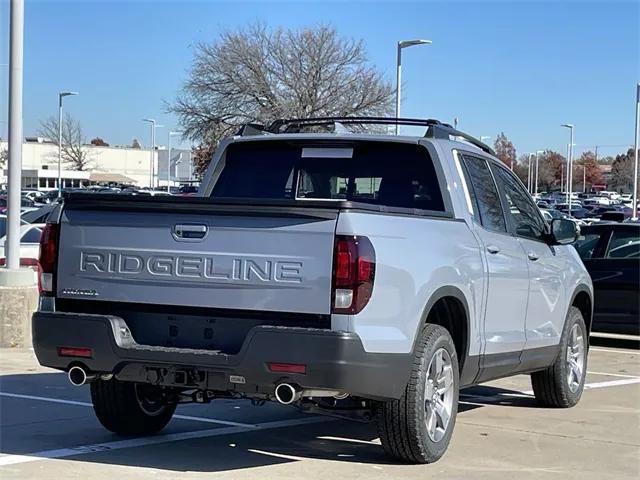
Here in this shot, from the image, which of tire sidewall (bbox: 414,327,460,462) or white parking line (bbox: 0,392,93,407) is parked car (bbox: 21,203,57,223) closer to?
white parking line (bbox: 0,392,93,407)

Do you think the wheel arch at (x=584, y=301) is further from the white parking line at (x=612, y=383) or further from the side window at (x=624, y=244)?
the side window at (x=624, y=244)

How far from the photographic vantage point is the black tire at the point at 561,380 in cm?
838

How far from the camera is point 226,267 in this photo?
562 centimetres

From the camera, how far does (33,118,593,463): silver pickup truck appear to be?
17.8ft

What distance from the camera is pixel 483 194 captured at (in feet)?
23.9

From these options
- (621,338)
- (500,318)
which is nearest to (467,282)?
(500,318)

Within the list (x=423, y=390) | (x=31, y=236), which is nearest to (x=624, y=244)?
(x=423, y=390)

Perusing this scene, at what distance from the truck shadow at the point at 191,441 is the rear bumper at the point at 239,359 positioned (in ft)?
2.22

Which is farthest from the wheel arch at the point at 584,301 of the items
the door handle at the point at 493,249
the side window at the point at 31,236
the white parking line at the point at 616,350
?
the side window at the point at 31,236

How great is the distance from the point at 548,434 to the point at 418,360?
6.76ft

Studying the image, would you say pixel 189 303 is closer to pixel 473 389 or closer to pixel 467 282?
pixel 467 282

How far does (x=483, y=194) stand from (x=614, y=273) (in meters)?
6.59

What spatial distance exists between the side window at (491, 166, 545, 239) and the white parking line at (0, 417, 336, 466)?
217 cm

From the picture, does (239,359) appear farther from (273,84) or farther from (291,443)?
(273,84)
